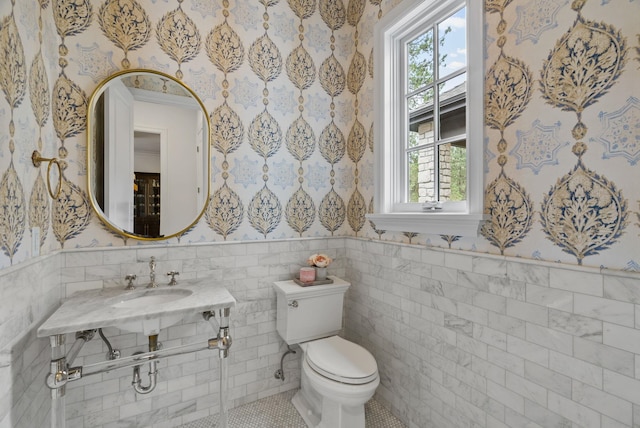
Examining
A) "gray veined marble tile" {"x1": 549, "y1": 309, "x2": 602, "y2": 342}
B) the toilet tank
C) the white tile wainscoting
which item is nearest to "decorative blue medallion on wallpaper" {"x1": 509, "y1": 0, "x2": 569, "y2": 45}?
the white tile wainscoting

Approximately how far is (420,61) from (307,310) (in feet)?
5.94

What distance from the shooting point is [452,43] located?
1.67m

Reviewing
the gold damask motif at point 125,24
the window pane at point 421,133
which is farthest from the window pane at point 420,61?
the gold damask motif at point 125,24

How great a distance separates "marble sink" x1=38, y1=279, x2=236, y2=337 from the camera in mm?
1228

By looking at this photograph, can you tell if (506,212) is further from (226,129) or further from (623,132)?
A: (226,129)

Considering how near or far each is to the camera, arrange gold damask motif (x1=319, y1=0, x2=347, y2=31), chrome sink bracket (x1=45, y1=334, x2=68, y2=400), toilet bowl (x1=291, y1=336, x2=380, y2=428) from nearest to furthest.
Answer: chrome sink bracket (x1=45, y1=334, x2=68, y2=400), toilet bowl (x1=291, y1=336, x2=380, y2=428), gold damask motif (x1=319, y1=0, x2=347, y2=31)

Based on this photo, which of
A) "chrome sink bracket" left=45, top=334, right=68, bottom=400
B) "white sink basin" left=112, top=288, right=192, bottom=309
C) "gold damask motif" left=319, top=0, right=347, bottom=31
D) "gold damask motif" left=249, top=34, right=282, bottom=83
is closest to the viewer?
"chrome sink bracket" left=45, top=334, right=68, bottom=400

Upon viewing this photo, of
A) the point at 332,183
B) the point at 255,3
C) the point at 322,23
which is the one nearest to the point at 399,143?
the point at 332,183

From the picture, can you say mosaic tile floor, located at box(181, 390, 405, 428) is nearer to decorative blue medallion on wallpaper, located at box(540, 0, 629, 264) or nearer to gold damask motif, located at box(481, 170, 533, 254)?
gold damask motif, located at box(481, 170, 533, 254)

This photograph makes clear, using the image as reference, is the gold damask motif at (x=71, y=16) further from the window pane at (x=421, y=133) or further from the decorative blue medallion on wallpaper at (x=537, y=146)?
the decorative blue medallion on wallpaper at (x=537, y=146)

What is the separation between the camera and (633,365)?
951mm

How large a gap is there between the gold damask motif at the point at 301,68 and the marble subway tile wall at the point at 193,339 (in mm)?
1195

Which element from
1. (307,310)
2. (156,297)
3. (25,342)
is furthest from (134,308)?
(307,310)

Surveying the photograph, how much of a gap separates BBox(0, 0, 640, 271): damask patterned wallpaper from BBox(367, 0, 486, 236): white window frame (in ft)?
0.17
